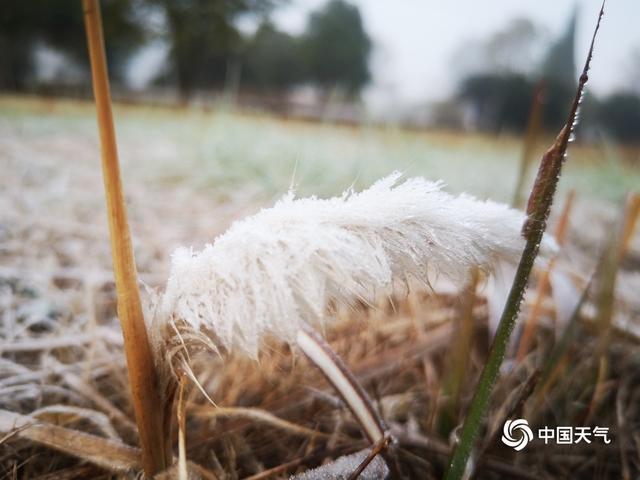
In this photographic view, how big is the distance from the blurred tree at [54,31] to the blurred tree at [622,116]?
776 cm

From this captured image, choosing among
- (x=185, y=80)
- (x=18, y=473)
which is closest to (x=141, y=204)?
(x=18, y=473)

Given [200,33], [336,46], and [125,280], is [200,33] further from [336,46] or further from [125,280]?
[125,280]

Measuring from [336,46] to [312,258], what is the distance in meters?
11.2

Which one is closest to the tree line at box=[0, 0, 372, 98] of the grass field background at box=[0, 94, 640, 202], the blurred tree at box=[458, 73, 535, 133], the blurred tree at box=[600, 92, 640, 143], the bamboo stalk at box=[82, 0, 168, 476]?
the blurred tree at box=[458, 73, 535, 133]

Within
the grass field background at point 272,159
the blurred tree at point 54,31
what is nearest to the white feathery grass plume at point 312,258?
the grass field background at point 272,159

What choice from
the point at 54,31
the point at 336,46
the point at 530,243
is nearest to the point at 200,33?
the point at 54,31

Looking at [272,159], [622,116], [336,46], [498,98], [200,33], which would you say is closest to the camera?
[272,159]

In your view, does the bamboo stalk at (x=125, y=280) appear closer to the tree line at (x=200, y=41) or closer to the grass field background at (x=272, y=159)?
the grass field background at (x=272, y=159)

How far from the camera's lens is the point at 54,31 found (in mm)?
8836

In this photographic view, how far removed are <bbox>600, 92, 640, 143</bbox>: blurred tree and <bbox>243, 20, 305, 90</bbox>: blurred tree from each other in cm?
656

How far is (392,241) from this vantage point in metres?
0.26

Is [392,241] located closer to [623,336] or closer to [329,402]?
[329,402]

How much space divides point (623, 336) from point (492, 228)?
→ 57 cm

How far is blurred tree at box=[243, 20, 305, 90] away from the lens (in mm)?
9750
